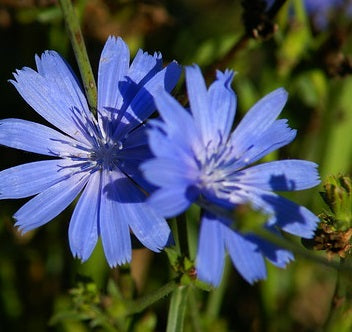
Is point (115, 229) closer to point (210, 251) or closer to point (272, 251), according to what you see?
point (210, 251)

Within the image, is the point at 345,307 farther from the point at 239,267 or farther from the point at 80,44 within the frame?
the point at 80,44

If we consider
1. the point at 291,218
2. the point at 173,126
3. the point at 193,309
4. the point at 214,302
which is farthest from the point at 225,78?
the point at 214,302

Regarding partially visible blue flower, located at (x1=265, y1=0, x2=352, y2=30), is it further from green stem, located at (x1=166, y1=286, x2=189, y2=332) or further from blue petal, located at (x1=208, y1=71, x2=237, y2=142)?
green stem, located at (x1=166, y1=286, x2=189, y2=332)

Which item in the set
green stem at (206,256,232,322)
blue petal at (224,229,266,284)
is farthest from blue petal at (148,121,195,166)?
green stem at (206,256,232,322)

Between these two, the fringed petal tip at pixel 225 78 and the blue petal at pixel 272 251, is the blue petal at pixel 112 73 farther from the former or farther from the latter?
the blue petal at pixel 272 251

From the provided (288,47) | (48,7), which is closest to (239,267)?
(288,47)

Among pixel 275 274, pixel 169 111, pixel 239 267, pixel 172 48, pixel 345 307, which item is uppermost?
pixel 172 48

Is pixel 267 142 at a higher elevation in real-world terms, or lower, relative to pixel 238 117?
lower

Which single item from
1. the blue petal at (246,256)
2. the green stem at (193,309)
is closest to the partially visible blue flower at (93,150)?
the blue petal at (246,256)
